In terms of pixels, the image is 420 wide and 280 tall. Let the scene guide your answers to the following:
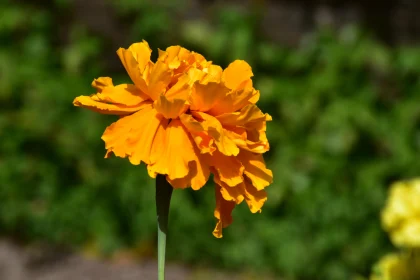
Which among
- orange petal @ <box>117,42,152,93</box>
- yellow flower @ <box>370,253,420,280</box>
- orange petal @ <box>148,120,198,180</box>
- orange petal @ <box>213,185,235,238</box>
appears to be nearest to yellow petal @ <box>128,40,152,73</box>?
orange petal @ <box>117,42,152,93</box>

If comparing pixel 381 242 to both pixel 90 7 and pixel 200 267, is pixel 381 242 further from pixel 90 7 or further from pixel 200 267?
pixel 90 7

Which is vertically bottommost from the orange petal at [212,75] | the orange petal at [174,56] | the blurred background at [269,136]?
the blurred background at [269,136]

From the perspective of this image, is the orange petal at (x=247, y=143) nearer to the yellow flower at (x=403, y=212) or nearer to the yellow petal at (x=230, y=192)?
the yellow petal at (x=230, y=192)

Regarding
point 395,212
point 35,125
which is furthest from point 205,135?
point 35,125

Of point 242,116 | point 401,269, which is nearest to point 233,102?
point 242,116

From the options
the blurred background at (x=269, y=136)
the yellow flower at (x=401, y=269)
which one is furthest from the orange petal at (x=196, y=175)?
the blurred background at (x=269, y=136)

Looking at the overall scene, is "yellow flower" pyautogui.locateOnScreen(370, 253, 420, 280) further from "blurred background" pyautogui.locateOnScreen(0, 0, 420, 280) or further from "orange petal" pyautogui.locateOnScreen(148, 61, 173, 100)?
"blurred background" pyautogui.locateOnScreen(0, 0, 420, 280)

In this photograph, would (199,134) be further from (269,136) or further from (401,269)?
(269,136)
